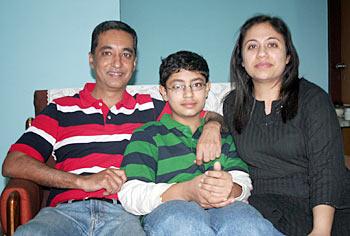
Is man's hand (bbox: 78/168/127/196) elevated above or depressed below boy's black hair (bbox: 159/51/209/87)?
below

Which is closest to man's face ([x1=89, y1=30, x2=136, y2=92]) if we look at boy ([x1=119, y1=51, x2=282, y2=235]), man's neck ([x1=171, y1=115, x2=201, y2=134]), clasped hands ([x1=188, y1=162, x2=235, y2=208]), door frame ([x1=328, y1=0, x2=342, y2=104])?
boy ([x1=119, y1=51, x2=282, y2=235])

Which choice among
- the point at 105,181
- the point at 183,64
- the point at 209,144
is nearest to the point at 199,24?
the point at 183,64

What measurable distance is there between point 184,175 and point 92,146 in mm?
453

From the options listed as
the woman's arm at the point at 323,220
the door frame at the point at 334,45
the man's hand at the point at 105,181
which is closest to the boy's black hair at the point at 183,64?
the man's hand at the point at 105,181

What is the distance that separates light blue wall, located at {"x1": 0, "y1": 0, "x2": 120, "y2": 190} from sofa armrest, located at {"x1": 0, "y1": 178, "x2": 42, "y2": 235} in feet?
2.90

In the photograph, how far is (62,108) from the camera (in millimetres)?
1664

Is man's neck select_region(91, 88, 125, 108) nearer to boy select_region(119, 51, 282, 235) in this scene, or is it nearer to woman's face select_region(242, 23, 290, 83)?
boy select_region(119, 51, 282, 235)

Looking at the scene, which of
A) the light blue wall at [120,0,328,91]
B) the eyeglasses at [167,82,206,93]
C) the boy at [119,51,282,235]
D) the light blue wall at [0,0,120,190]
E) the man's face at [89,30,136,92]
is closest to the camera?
the boy at [119,51,282,235]

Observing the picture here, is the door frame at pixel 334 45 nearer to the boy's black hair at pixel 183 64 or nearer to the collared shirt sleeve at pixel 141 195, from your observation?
the boy's black hair at pixel 183 64

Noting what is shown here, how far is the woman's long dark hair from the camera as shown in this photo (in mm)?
1439

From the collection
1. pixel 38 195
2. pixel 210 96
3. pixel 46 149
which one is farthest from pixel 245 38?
pixel 38 195

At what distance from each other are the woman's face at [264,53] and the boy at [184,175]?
0.65ft

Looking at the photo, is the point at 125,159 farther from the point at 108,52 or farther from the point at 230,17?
the point at 230,17

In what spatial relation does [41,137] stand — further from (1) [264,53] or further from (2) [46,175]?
(1) [264,53]
